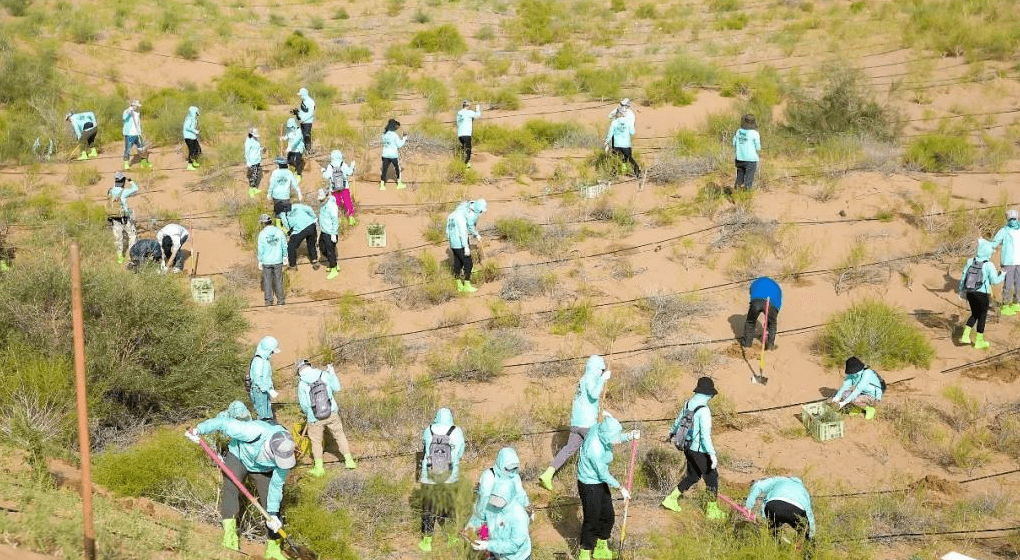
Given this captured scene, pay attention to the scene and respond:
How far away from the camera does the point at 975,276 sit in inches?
470

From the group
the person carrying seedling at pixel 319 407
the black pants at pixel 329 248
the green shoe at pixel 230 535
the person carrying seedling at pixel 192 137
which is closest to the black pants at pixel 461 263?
the black pants at pixel 329 248

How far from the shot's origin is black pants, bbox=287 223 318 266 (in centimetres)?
1470

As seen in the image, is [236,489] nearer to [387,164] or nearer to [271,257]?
[271,257]

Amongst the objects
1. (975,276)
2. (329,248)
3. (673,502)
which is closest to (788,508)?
(673,502)

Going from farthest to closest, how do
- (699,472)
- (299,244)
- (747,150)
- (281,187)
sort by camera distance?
(747,150)
(281,187)
(299,244)
(699,472)

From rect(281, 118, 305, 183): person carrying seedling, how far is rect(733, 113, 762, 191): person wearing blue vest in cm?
764

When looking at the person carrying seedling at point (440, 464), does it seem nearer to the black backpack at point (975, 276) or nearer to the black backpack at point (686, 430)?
the black backpack at point (686, 430)

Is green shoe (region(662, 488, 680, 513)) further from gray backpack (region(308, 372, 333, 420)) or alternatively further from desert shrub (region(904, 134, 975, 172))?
desert shrub (region(904, 134, 975, 172))

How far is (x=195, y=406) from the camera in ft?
36.3

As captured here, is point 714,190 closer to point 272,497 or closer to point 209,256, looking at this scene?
point 209,256

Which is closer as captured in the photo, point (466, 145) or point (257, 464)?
point (257, 464)

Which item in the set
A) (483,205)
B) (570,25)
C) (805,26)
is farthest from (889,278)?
(570,25)

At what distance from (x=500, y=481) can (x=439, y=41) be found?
924 inches

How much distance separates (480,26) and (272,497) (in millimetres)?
25841
